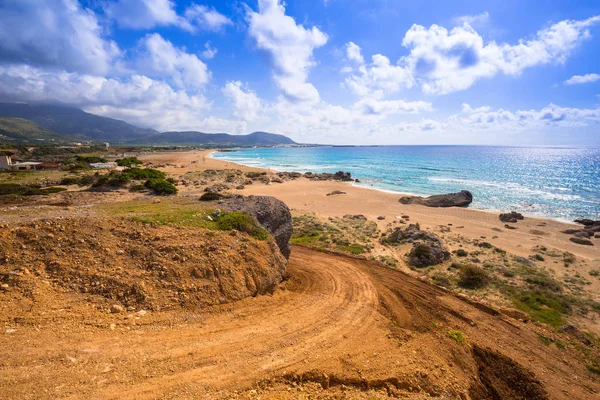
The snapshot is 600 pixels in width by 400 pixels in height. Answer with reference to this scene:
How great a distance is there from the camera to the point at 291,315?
30.5ft

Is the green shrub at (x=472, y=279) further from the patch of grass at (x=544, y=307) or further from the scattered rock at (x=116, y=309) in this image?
the scattered rock at (x=116, y=309)

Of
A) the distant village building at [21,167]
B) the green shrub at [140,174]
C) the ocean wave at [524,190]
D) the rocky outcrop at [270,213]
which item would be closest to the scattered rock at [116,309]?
the rocky outcrop at [270,213]

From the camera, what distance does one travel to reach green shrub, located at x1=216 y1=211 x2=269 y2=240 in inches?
468

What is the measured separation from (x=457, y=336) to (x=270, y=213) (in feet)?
30.5

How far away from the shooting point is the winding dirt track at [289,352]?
577 centimetres

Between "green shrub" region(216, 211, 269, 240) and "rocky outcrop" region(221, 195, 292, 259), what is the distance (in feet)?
2.50

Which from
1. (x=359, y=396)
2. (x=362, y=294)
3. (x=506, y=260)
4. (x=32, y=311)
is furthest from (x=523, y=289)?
(x=32, y=311)

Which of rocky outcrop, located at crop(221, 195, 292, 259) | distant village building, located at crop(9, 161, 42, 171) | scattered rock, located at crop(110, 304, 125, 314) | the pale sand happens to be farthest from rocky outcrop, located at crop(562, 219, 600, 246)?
distant village building, located at crop(9, 161, 42, 171)

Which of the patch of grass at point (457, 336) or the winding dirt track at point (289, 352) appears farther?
the patch of grass at point (457, 336)

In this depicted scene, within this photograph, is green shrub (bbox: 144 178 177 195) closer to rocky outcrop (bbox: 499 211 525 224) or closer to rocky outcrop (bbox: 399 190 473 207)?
rocky outcrop (bbox: 399 190 473 207)

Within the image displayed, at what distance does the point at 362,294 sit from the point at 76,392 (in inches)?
379

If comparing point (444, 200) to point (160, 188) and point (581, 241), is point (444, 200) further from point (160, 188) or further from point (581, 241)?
point (160, 188)

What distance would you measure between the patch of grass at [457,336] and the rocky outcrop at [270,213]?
7.89 metres

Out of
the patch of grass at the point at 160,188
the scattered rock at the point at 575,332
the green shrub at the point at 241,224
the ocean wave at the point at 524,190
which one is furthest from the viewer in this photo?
the ocean wave at the point at 524,190
